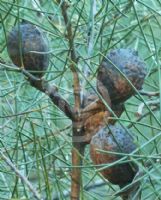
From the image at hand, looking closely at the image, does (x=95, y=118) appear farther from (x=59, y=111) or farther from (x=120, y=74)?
(x=59, y=111)

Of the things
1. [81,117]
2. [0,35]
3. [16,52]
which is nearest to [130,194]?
[81,117]

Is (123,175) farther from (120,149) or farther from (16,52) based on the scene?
(16,52)

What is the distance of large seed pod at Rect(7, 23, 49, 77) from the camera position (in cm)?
93

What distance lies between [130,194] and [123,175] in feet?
0.09

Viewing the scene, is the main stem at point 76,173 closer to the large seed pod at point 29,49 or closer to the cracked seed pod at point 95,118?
the cracked seed pod at point 95,118

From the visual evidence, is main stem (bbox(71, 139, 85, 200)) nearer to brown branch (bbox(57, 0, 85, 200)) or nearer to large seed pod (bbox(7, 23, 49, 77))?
brown branch (bbox(57, 0, 85, 200))

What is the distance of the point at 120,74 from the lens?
87 cm

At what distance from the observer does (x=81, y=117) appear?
898 mm

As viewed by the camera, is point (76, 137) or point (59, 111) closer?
point (76, 137)

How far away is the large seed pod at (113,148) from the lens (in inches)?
33.0

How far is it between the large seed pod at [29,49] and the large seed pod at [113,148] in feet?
0.48

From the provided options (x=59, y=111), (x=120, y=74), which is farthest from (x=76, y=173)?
(x=59, y=111)

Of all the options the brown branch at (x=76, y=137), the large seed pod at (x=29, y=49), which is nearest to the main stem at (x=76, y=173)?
the brown branch at (x=76, y=137)

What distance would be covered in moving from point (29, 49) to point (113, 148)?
0.21m
